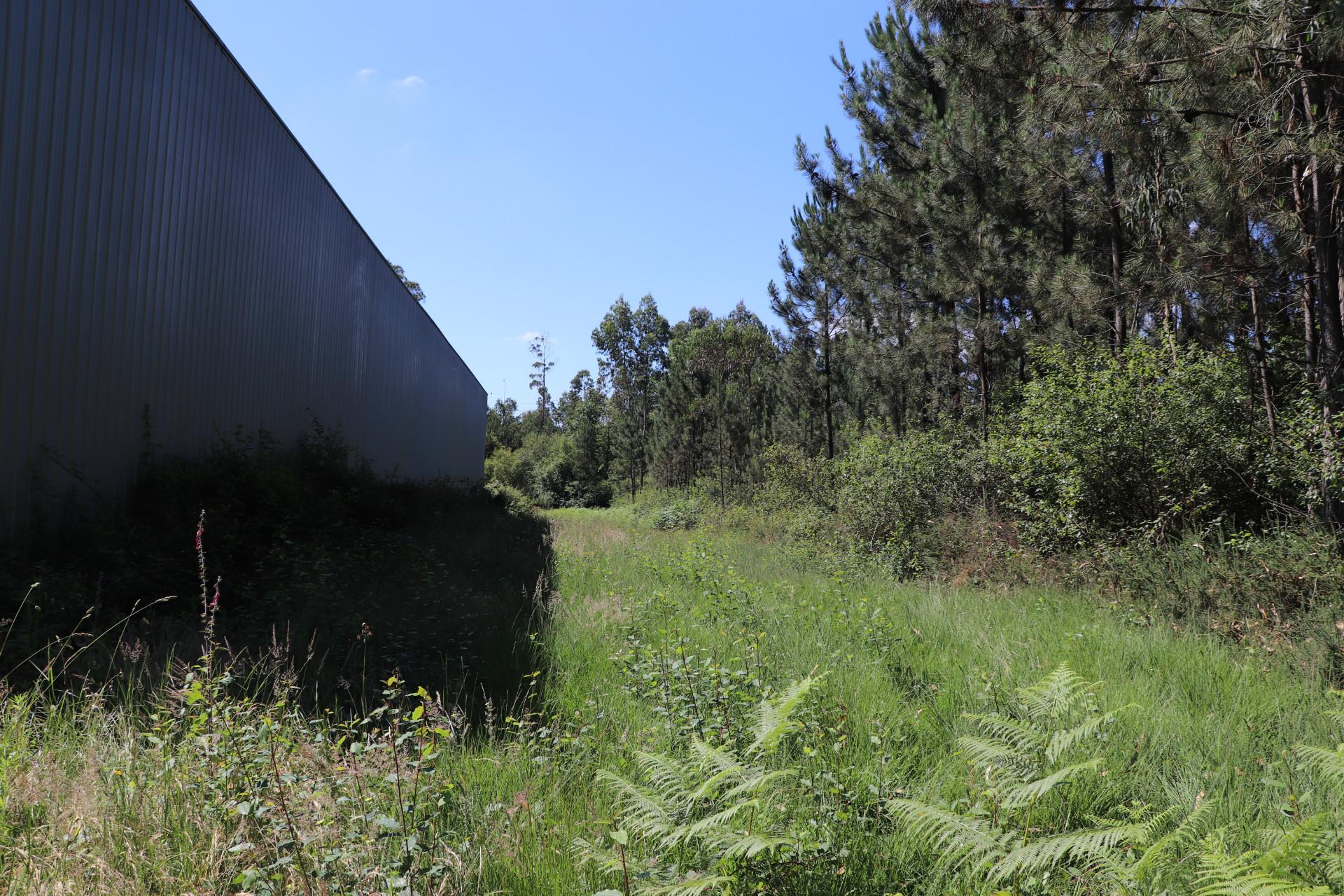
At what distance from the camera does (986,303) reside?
512 inches

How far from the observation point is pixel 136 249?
6812 millimetres

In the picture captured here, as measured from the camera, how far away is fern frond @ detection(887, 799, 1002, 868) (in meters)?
1.95

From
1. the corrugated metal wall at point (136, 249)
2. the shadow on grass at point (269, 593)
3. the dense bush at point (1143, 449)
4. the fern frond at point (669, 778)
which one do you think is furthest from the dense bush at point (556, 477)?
the fern frond at point (669, 778)

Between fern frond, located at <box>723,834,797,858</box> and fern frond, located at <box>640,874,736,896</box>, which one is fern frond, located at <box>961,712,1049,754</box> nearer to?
fern frond, located at <box>723,834,797,858</box>

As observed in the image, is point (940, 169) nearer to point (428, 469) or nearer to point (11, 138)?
point (11, 138)

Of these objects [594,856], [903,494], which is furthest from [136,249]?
[903,494]

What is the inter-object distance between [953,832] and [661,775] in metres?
0.99

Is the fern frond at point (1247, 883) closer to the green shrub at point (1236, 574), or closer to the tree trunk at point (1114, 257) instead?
the green shrub at point (1236, 574)

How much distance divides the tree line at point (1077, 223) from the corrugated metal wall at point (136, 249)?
819cm

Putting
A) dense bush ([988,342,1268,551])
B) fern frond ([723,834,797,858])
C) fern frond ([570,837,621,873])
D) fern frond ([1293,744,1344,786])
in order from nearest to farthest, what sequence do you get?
1. fern frond ([723,834,797,858])
2. fern frond ([570,837,621,873])
3. fern frond ([1293,744,1344,786])
4. dense bush ([988,342,1268,551])

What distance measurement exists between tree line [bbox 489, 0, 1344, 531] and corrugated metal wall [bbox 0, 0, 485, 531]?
26.9 ft

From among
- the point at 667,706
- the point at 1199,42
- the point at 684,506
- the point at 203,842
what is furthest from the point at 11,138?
the point at 684,506

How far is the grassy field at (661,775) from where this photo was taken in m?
1.99

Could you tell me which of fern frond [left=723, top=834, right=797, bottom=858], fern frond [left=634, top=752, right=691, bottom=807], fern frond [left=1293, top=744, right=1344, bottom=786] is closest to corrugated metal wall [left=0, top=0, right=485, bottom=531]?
fern frond [left=634, top=752, right=691, bottom=807]
